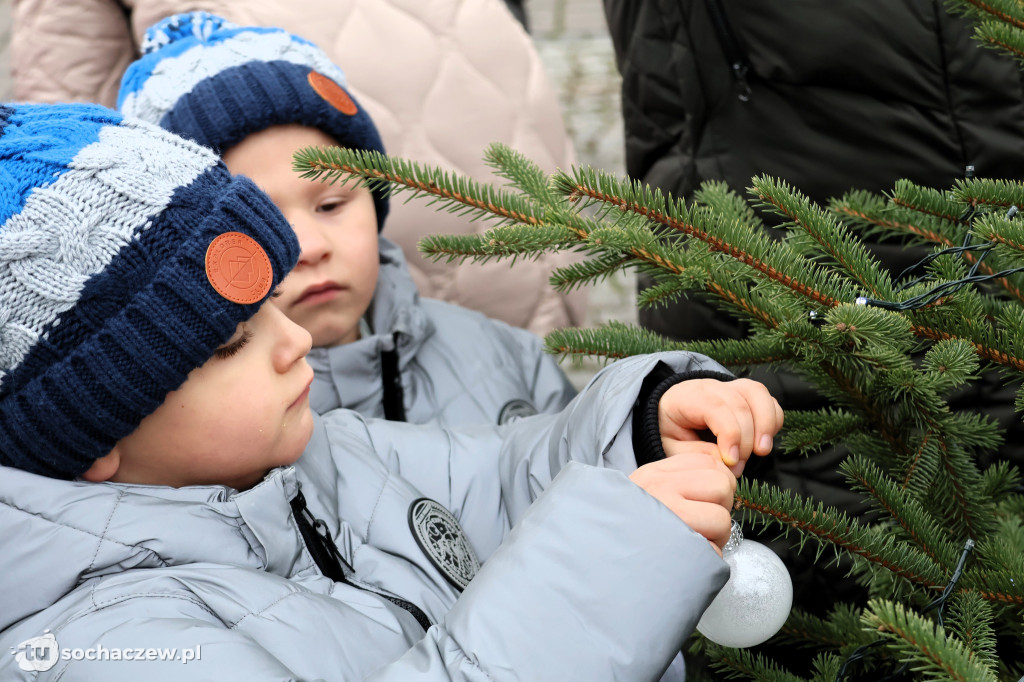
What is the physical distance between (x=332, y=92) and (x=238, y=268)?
2.34 ft

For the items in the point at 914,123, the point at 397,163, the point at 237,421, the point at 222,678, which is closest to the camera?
the point at 222,678

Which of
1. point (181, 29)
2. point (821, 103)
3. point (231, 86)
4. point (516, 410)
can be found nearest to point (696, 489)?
point (821, 103)

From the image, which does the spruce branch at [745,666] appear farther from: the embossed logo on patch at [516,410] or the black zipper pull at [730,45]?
the black zipper pull at [730,45]

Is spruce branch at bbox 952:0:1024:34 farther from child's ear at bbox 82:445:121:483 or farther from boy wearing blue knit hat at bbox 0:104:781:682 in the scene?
child's ear at bbox 82:445:121:483

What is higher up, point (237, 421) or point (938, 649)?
point (938, 649)

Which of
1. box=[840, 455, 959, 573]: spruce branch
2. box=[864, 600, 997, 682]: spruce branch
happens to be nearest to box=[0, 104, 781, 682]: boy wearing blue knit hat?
box=[840, 455, 959, 573]: spruce branch

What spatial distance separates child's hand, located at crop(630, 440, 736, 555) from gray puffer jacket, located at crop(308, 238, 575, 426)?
0.81 metres

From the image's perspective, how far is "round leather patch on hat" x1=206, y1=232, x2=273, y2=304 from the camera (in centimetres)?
108

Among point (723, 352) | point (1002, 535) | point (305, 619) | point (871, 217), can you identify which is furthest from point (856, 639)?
point (305, 619)

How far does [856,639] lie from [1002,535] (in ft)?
0.64

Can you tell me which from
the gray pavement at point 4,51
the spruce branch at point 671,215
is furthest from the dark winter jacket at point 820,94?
the gray pavement at point 4,51

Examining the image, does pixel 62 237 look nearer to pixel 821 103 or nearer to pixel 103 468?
pixel 103 468

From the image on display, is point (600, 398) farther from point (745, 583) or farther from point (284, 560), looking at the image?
point (284, 560)

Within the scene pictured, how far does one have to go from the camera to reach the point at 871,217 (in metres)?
1.15
